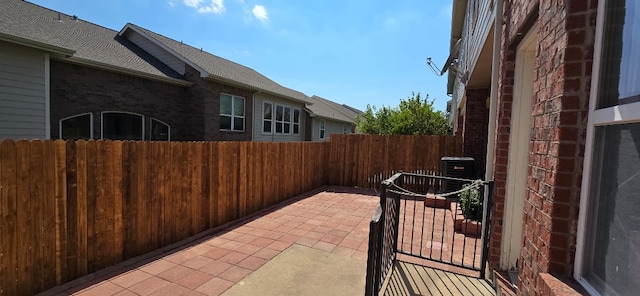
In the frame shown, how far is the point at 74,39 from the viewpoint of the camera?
902 cm

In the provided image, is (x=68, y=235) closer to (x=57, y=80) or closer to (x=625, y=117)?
(x=625, y=117)

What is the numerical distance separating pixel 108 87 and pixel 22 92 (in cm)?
218

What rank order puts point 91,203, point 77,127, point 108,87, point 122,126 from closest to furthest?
point 91,203
point 77,127
point 108,87
point 122,126

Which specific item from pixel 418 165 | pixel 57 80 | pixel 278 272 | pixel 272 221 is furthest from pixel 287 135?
pixel 278 272

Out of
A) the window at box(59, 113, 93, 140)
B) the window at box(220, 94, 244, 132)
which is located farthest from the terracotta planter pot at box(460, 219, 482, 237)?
the window at box(220, 94, 244, 132)

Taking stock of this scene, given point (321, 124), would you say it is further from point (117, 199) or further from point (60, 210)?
point (60, 210)

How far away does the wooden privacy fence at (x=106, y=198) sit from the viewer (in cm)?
279

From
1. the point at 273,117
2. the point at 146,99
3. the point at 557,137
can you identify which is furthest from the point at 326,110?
the point at 557,137

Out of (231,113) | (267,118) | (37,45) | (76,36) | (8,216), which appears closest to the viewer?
(8,216)

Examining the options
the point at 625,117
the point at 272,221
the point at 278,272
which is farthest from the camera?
the point at 272,221

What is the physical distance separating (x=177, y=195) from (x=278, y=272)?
1.98 metres

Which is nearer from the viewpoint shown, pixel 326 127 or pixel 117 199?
pixel 117 199

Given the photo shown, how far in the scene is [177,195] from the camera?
14.3ft

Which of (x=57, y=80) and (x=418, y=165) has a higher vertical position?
(x=57, y=80)
